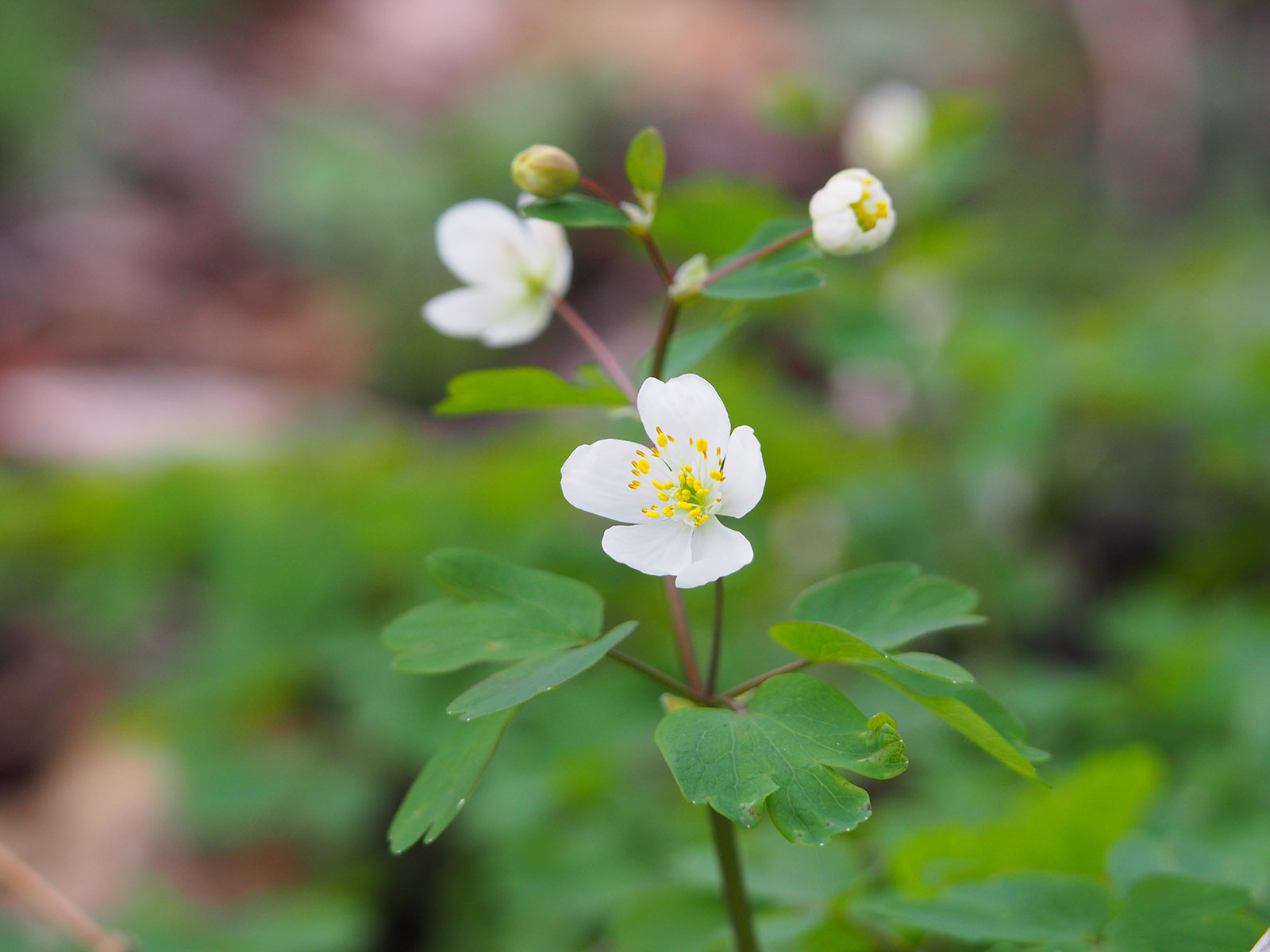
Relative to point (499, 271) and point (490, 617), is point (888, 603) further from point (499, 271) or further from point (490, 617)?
point (499, 271)

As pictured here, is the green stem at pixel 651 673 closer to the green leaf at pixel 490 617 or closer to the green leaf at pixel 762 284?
the green leaf at pixel 490 617

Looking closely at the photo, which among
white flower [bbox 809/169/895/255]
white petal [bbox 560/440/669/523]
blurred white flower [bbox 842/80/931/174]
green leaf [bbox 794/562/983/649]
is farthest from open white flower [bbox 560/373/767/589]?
blurred white flower [bbox 842/80/931/174]

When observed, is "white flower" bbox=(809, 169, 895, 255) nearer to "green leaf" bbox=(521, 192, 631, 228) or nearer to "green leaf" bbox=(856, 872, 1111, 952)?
"green leaf" bbox=(521, 192, 631, 228)

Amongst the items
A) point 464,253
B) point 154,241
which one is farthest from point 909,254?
point 154,241

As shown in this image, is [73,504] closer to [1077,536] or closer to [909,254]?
[909,254]

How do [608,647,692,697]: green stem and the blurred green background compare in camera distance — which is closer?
[608,647,692,697]: green stem

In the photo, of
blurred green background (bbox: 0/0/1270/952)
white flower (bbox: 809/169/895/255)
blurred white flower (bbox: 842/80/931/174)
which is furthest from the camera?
blurred white flower (bbox: 842/80/931/174)
